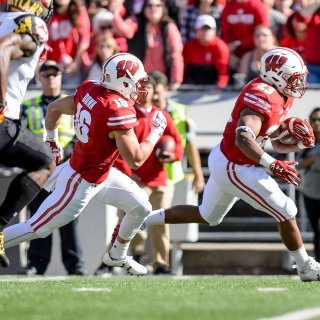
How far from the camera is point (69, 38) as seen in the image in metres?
12.5

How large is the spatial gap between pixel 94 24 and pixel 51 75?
249cm

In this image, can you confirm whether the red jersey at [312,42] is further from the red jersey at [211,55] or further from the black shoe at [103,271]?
the black shoe at [103,271]

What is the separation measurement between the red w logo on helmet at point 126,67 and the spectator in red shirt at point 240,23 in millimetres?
4646

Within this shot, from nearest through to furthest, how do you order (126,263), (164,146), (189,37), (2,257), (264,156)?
(2,257), (264,156), (126,263), (164,146), (189,37)

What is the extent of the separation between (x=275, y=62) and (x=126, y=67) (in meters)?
1.02

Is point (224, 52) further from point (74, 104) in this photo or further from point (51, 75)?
point (74, 104)

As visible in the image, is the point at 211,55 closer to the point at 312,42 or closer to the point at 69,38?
the point at 312,42

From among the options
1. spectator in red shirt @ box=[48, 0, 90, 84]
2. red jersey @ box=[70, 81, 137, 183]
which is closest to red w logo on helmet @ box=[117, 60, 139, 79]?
red jersey @ box=[70, 81, 137, 183]

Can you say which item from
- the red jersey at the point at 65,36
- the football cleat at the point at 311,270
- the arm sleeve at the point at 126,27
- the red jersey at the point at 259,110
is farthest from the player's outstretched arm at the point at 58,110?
the arm sleeve at the point at 126,27

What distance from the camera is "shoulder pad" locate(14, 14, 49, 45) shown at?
7.62 m

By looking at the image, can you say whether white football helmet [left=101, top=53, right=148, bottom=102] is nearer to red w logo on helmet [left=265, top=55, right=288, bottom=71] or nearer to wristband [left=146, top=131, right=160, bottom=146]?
wristband [left=146, top=131, right=160, bottom=146]

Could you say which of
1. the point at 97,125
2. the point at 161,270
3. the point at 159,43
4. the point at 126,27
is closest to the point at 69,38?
the point at 126,27

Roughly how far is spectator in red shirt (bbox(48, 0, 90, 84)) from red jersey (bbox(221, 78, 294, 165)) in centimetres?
462

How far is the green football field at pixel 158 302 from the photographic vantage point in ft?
18.5
